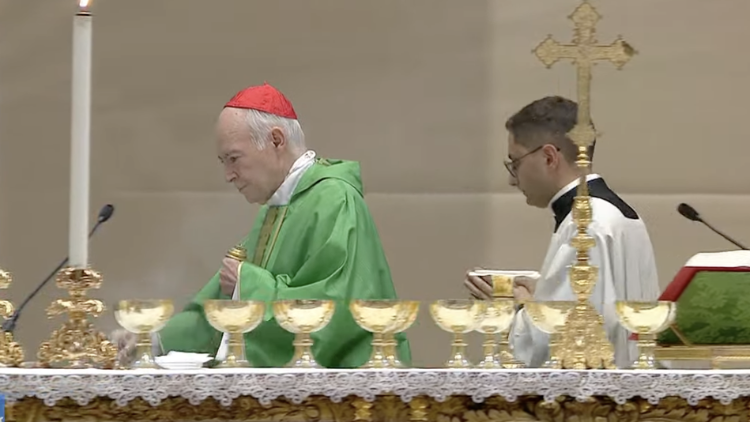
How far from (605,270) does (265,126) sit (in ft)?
3.37

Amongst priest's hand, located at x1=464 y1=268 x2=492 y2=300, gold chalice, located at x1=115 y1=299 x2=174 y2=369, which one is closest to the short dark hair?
→ priest's hand, located at x1=464 y1=268 x2=492 y2=300

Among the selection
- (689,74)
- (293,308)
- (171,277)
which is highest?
(689,74)

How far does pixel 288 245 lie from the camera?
448cm

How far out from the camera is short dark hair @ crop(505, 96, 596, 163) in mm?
4559

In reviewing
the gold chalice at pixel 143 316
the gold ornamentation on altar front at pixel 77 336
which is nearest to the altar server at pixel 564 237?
the gold chalice at pixel 143 316

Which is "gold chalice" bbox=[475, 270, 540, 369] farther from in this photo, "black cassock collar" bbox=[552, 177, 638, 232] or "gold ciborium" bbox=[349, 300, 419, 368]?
"black cassock collar" bbox=[552, 177, 638, 232]

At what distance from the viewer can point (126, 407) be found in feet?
10.3

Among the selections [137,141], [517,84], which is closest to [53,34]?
[137,141]

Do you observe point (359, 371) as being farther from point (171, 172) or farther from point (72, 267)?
point (171, 172)

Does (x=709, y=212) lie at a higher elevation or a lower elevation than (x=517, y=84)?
lower

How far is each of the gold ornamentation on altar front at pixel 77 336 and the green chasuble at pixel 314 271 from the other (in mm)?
657

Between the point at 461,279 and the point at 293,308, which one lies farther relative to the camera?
the point at 461,279

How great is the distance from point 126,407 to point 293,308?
14.8 inches

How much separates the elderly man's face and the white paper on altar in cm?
139
